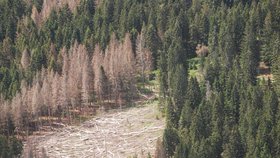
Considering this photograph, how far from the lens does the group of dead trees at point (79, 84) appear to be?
357 ft

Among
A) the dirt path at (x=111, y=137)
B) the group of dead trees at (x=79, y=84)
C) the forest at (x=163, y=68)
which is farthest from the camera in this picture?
the group of dead trees at (x=79, y=84)

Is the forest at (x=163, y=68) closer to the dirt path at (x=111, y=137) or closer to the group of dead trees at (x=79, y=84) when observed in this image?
the group of dead trees at (x=79, y=84)

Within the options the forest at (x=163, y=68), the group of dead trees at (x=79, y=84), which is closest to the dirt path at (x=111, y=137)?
the forest at (x=163, y=68)

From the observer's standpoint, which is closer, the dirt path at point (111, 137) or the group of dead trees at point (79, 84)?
the dirt path at point (111, 137)

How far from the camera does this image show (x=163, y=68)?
4651 inches

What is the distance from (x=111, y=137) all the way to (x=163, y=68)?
23294mm

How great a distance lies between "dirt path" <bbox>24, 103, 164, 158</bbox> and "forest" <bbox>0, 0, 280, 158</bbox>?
4103 millimetres

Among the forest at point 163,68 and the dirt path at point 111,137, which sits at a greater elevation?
the forest at point 163,68

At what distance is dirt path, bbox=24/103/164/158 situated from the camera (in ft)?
312

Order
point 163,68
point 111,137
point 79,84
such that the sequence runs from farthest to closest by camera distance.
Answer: point 79,84, point 163,68, point 111,137

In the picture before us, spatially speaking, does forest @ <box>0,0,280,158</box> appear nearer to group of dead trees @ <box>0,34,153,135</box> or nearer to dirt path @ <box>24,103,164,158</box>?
group of dead trees @ <box>0,34,153,135</box>

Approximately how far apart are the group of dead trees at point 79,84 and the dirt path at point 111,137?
5357 mm

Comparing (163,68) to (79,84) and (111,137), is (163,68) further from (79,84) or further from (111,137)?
(111,137)

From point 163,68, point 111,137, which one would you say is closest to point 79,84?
point 163,68
